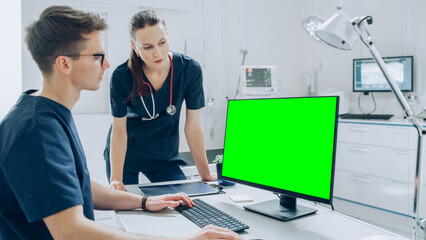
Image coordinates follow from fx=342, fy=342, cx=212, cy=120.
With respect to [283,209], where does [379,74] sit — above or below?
above

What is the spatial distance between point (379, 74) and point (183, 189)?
2.63 meters

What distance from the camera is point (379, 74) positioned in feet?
10.8

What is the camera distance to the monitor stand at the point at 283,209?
1.11 m

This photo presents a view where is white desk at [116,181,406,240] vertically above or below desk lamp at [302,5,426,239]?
below

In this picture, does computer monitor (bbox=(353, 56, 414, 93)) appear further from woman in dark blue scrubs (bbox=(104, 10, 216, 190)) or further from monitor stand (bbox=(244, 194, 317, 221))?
monitor stand (bbox=(244, 194, 317, 221))

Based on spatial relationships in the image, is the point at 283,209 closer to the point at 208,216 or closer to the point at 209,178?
the point at 208,216

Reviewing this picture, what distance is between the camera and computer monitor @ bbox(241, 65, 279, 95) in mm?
3465

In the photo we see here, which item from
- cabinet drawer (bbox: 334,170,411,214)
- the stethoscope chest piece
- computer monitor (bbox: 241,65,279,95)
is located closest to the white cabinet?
cabinet drawer (bbox: 334,170,411,214)

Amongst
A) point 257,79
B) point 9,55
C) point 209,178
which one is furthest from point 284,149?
point 257,79

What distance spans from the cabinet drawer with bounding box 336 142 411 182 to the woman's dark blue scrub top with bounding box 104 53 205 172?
75.0 inches

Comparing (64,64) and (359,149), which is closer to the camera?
(64,64)

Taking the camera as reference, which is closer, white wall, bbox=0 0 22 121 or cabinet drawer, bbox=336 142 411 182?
white wall, bbox=0 0 22 121

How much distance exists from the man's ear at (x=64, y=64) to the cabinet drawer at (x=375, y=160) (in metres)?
2.71

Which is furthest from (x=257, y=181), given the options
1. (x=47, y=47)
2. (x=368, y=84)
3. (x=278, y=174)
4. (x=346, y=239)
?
(x=368, y=84)
